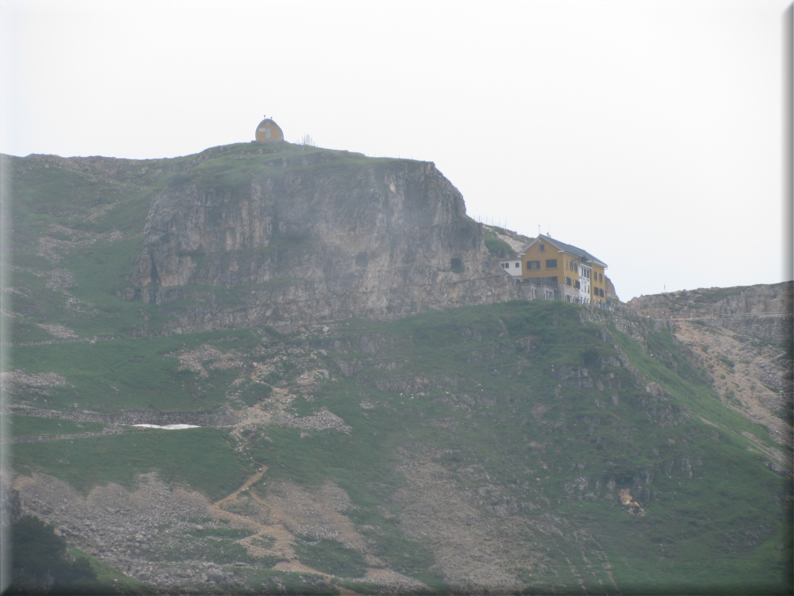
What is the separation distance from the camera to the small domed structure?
139500 mm

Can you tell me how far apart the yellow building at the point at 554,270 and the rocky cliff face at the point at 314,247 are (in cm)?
601

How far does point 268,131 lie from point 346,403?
60.0 metres

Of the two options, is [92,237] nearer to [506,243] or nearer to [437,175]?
[437,175]

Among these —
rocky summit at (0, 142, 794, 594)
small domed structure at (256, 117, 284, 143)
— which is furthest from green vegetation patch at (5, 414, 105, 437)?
small domed structure at (256, 117, 284, 143)

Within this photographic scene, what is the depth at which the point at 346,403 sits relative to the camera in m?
94.5

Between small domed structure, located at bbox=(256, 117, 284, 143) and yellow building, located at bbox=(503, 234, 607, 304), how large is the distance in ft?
145

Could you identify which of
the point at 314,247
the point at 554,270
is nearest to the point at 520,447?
the point at 554,270

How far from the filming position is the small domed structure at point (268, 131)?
13950 centimetres

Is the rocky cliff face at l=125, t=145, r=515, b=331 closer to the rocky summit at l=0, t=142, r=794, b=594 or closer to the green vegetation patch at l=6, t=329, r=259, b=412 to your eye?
the rocky summit at l=0, t=142, r=794, b=594

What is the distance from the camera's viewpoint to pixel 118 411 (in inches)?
3393

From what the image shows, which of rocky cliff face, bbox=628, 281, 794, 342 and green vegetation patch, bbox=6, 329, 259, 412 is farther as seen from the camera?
rocky cliff face, bbox=628, 281, 794, 342

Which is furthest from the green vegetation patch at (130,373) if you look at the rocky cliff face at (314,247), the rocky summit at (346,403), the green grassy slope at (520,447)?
the rocky cliff face at (314,247)

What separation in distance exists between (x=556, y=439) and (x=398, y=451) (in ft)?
53.5

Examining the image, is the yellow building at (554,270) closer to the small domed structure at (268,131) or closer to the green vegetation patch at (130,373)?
the green vegetation patch at (130,373)
